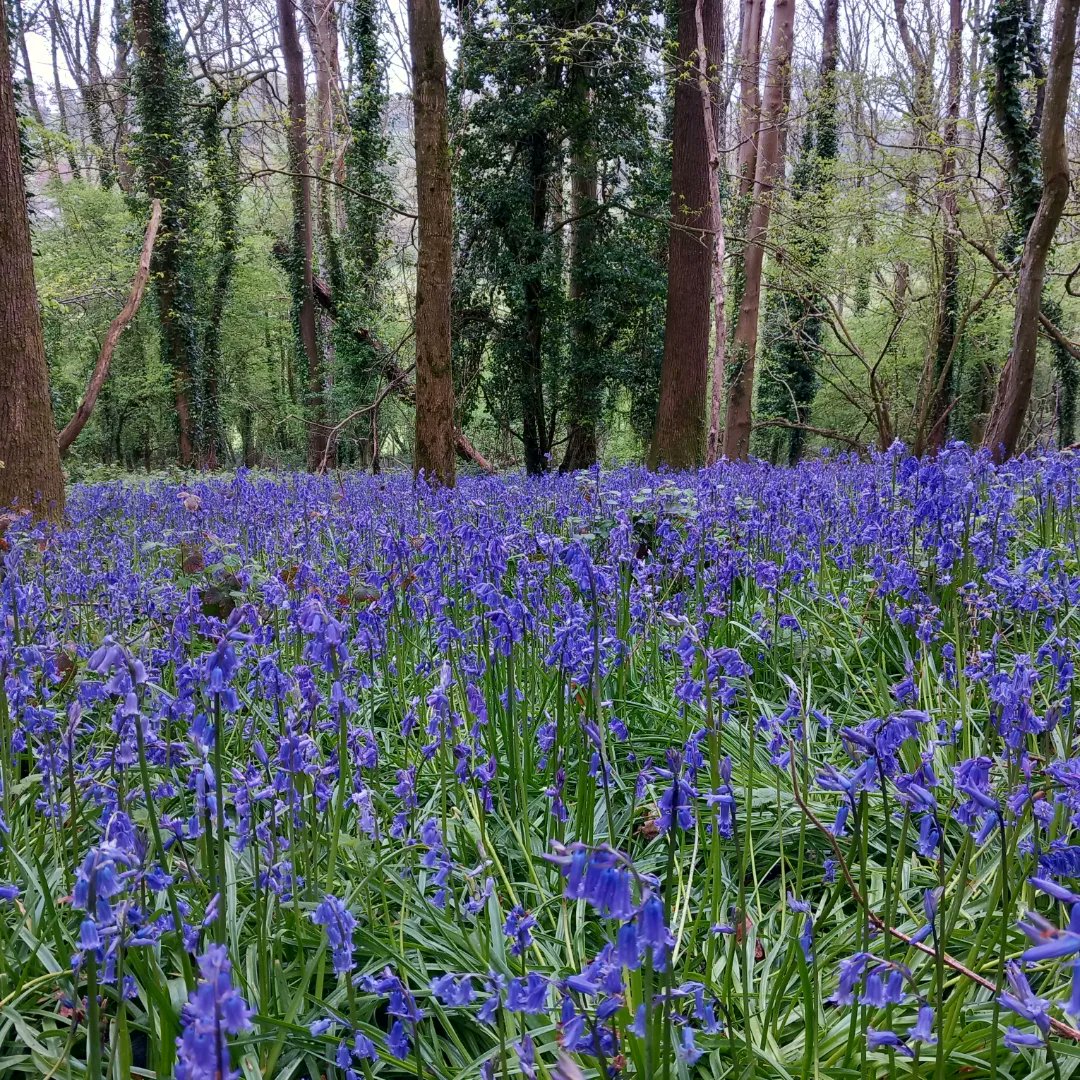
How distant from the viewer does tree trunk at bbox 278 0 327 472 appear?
19016 millimetres

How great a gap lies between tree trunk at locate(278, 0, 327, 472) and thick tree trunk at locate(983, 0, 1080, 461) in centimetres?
1377

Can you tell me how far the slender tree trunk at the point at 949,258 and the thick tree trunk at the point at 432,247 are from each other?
833 centimetres

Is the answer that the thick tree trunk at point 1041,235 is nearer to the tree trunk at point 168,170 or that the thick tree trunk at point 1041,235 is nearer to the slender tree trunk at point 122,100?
the tree trunk at point 168,170

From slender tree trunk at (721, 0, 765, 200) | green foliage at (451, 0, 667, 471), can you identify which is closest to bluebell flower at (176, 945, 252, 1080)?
green foliage at (451, 0, 667, 471)

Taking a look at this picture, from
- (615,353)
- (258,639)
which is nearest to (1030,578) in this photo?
(258,639)

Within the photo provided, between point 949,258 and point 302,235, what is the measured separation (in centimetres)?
1461

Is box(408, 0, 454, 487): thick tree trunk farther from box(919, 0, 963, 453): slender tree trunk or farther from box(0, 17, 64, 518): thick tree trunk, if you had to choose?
box(919, 0, 963, 453): slender tree trunk

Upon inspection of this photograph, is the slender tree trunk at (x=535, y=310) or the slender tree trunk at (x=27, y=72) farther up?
the slender tree trunk at (x=27, y=72)

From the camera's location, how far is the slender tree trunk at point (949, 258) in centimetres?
1410

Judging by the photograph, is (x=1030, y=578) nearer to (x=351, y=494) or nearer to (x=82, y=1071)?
(x=82, y=1071)

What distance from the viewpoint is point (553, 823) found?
2469 mm

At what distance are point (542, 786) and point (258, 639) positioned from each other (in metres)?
1.01

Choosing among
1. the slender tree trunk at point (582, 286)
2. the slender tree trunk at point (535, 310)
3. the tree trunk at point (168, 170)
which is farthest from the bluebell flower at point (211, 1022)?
the tree trunk at point (168, 170)

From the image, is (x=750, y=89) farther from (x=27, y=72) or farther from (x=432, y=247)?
(x=27, y=72)
